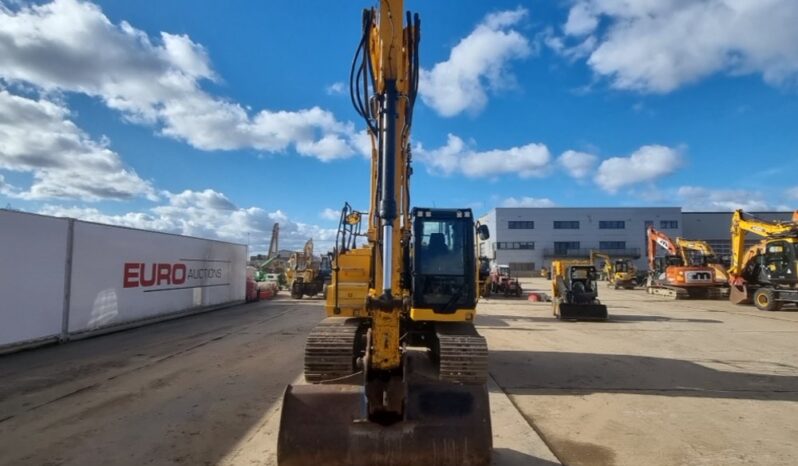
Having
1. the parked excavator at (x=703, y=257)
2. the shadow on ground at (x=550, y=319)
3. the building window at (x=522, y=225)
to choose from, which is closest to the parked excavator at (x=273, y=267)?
the shadow on ground at (x=550, y=319)

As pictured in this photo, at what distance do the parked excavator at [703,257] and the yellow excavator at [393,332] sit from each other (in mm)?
24722

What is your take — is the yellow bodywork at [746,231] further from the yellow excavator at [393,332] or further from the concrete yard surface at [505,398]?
the yellow excavator at [393,332]

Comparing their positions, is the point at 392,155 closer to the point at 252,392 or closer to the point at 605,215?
the point at 252,392

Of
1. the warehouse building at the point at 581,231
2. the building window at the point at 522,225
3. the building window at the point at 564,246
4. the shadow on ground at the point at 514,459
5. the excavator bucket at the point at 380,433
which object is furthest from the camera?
the building window at the point at 522,225

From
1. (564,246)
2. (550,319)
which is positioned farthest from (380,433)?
(564,246)

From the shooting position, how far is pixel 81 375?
27.4ft

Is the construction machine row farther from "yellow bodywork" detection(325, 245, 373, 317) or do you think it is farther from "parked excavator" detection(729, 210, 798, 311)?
"parked excavator" detection(729, 210, 798, 311)

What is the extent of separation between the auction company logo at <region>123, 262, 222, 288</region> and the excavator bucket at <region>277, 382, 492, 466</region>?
12.6 m

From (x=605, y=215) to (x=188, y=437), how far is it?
73982 mm

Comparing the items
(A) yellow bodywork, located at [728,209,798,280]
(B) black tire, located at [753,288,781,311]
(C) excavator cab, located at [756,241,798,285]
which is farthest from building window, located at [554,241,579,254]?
(B) black tire, located at [753,288,781,311]

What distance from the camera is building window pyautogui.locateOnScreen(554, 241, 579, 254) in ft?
233

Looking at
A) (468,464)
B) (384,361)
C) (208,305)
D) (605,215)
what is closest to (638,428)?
(468,464)

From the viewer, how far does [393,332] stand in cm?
423

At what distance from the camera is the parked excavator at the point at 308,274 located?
2761 cm
